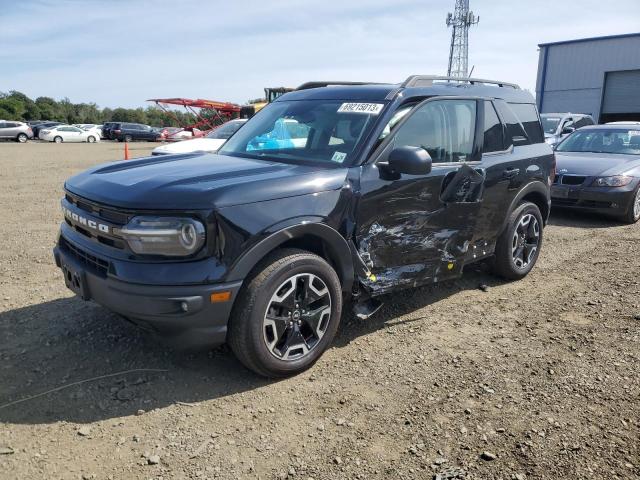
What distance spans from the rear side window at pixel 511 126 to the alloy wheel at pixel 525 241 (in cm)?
76

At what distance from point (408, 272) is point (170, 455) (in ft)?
7.03

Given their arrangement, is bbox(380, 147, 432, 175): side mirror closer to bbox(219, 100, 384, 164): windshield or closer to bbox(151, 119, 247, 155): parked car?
bbox(219, 100, 384, 164): windshield

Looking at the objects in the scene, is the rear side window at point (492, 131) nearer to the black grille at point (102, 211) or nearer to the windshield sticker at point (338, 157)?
the windshield sticker at point (338, 157)

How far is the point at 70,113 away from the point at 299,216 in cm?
7770

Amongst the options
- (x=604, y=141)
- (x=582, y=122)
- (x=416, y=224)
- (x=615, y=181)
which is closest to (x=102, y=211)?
(x=416, y=224)

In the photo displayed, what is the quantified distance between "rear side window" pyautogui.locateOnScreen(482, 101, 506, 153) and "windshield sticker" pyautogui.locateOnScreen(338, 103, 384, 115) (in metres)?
1.28

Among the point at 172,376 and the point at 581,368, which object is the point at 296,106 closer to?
the point at 172,376

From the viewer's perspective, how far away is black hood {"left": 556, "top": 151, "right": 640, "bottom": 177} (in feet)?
27.1

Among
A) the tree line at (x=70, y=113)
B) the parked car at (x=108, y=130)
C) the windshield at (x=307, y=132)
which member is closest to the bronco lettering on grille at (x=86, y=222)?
the windshield at (x=307, y=132)

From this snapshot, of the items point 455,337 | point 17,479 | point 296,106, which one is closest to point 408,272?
point 455,337

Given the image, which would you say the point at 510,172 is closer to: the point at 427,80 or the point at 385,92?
the point at 427,80

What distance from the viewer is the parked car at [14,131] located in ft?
118

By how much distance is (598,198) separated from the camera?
818cm

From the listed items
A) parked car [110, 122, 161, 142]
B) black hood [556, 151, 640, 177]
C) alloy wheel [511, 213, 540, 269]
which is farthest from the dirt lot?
parked car [110, 122, 161, 142]
